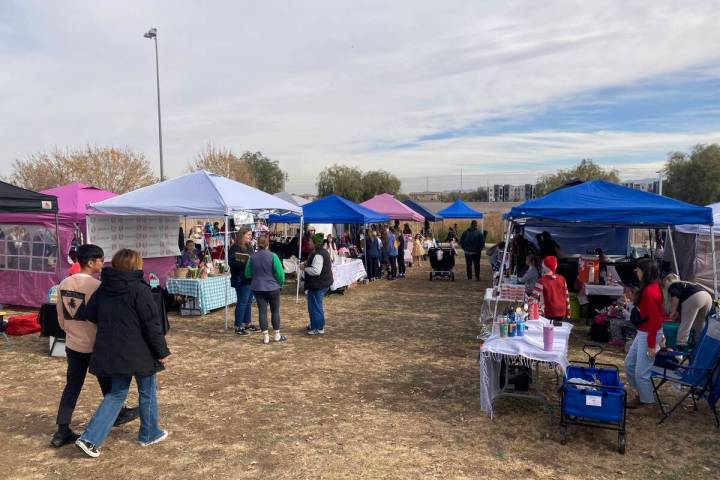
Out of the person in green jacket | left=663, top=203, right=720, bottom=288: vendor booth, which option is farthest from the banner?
left=663, top=203, right=720, bottom=288: vendor booth

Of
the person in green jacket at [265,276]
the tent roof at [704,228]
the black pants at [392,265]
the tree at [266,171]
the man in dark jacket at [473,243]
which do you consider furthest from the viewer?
the tree at [266,171]

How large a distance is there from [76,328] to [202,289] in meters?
4.94

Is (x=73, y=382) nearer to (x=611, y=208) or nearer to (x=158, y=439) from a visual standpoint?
(x=158, y=439)

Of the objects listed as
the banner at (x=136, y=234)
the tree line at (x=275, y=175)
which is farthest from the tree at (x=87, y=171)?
the banner at (x=136, y=234)

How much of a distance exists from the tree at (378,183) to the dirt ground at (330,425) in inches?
1412

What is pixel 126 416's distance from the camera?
4.16 meters

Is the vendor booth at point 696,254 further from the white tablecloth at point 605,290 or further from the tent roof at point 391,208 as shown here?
the tent roof at point 391,208

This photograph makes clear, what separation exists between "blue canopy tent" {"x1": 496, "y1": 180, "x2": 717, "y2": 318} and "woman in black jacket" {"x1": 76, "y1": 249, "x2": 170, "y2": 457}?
4667 millimetres

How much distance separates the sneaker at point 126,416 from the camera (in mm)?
4125

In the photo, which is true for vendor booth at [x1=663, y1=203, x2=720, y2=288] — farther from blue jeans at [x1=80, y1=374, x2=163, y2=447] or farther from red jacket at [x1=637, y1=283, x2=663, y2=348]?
blue jeans at [x1=80, y1=374, x2=163, y2=447]

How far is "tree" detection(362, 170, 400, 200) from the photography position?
42375 millimetres

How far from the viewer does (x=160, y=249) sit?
10680 millimetres

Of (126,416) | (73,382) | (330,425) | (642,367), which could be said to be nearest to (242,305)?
(126,416)

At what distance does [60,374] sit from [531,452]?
195 inches
